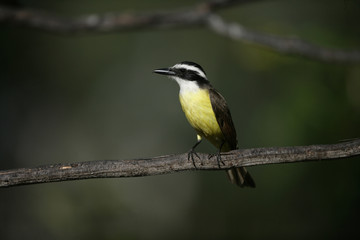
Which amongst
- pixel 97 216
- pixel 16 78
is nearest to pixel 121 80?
pixel 16 78

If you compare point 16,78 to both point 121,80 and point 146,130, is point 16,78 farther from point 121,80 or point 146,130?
point 146,130

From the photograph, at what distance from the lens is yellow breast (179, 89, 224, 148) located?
3752 mm

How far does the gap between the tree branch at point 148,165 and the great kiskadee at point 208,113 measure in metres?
0.79

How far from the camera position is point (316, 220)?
16.6 ft

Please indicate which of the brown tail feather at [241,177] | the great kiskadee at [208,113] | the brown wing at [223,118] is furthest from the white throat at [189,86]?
the brown tail feather at [241,177]

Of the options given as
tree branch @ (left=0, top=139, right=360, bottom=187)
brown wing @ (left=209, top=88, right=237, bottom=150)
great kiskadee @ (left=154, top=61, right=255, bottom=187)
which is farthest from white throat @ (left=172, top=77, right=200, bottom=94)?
tree branch @ (left=0, top=139, right=360, bottom=187)

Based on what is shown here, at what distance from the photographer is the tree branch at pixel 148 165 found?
2.72m

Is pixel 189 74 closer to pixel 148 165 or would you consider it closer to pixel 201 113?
pixel 201 113

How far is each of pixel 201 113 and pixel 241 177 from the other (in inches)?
29.3

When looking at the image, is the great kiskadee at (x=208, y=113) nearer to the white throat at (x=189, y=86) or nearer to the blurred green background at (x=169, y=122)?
the white throat at (x=189, y=86)

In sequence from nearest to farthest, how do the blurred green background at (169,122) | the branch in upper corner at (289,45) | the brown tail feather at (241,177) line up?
the brown tail feather at (241,177)
the branch in upper corner at (289,45)
the blurred green background at (169,122)

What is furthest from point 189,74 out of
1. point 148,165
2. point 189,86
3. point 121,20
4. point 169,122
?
point 169,122

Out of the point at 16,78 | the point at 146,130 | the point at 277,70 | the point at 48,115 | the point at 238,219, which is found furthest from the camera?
the point at 146,130

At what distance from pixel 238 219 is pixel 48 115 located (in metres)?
5.54
